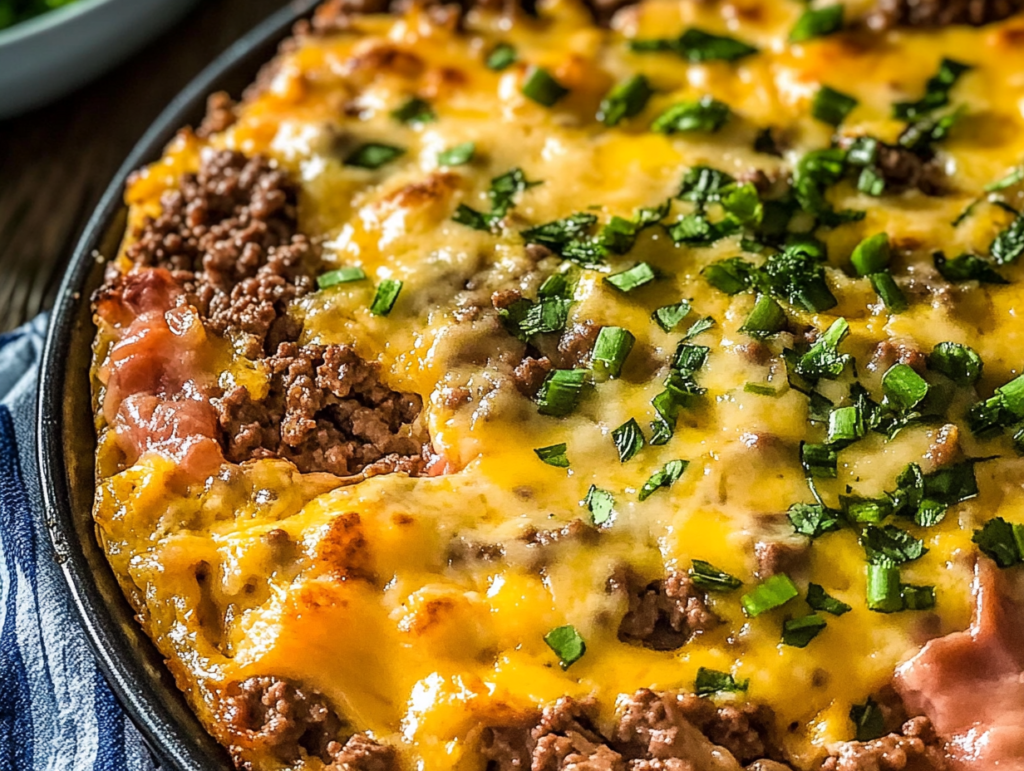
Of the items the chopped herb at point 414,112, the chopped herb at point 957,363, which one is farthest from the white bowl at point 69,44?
the chopped herb at point 957,363

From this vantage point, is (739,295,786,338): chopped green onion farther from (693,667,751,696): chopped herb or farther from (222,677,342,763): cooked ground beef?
(222,677,342,763): cooked ground beef

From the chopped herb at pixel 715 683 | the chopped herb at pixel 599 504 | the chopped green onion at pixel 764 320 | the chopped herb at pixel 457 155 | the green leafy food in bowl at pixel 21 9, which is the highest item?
the green leafy food in bowl at pixel 21 9

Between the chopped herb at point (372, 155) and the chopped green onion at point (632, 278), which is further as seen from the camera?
the chopped herb at point (372, 155)

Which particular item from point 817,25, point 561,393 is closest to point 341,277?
point 561,393

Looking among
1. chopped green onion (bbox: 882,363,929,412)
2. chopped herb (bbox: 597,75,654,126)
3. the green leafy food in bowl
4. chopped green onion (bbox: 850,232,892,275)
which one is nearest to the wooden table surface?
the green leafy food in bowl

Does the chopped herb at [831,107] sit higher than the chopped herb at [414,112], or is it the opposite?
the chopped herb at [414,112]

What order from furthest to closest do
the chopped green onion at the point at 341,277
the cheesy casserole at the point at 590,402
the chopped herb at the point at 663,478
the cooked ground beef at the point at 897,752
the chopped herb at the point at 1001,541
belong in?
the chopped green onion at the point at 341,277
the chopped herb at the point at 663,478
the chopped herb at the point at 1001,541
the cheesy casserole at the point at 590,402
the cooked ground beef at the point at 897,752

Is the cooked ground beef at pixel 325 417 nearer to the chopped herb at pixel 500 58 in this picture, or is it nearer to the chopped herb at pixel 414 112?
the chopped herb at pixel 414 112

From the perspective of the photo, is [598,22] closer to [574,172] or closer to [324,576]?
[574,172]
